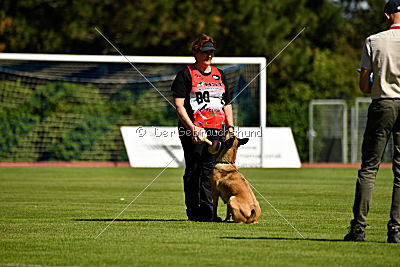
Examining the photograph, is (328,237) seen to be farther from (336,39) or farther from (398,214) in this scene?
(336,39)

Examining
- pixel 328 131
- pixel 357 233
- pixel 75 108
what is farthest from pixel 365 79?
pixel 328 131

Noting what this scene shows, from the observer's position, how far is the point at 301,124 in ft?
101

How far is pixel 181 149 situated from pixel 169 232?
49.9 feet

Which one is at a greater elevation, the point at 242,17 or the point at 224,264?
the point at 242,17

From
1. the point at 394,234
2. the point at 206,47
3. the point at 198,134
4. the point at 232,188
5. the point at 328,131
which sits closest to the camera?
the point at 394,234

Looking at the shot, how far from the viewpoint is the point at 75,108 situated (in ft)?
92.2

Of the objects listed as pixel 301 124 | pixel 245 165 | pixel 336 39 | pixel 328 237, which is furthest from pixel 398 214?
pixel 336 39

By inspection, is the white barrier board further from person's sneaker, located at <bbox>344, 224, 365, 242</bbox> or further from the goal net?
person's sneaker, located at <bbox>344, 224, 365, 242</bbox>

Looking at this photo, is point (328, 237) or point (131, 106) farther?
point (131, 106)

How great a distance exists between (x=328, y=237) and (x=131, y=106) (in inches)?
800

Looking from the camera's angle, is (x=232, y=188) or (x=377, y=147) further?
(x=232, y=188)

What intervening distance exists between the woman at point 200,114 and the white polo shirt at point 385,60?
2551 millimetres

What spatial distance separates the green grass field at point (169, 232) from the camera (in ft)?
21.8

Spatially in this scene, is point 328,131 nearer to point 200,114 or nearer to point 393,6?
point 200,114
